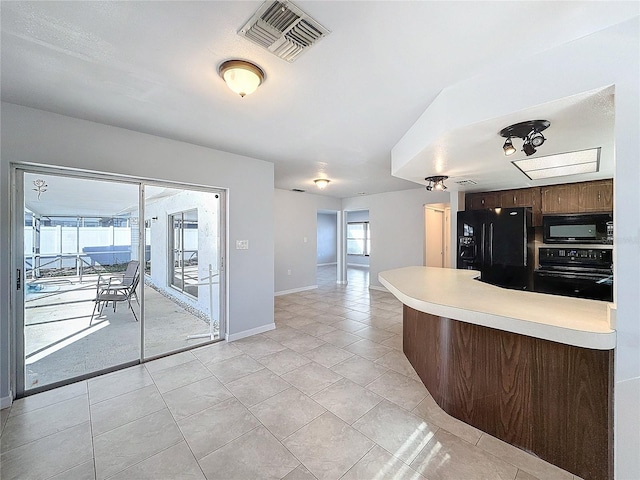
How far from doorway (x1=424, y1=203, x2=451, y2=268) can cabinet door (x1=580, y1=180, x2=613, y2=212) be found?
104 inches

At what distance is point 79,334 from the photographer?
292 cm

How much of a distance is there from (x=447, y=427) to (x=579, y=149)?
2622mm

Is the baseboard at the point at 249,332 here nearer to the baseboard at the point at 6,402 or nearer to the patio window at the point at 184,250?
the patio window at the point at 184,250

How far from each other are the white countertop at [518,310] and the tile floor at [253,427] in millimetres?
844

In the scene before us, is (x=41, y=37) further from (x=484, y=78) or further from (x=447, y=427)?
(x=447, y=427)

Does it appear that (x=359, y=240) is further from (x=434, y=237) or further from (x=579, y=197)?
(x=579, y=197)

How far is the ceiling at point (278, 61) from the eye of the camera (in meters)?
1.28

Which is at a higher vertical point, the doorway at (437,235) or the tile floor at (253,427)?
the doorway at (437,235)

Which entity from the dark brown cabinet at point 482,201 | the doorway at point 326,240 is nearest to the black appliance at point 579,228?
the dark brown cabinet at point 482,201

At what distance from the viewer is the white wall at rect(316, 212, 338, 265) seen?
1214cm

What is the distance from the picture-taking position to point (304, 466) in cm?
159

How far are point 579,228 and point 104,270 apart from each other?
608cm

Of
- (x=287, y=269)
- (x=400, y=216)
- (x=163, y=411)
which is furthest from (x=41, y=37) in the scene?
(x=400, y=216)

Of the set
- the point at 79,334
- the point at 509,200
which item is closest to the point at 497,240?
the point at 509,200
